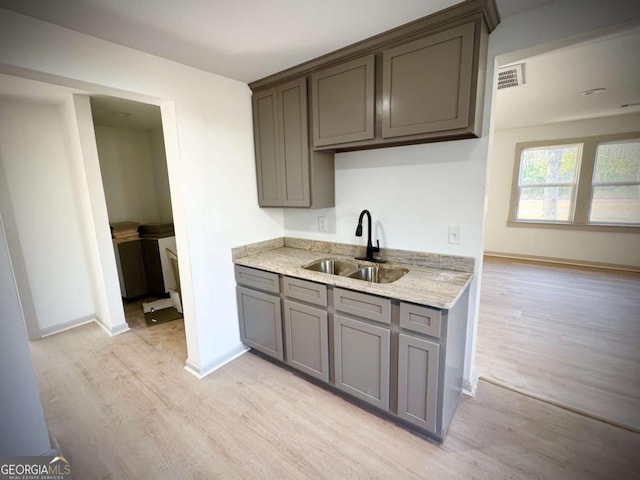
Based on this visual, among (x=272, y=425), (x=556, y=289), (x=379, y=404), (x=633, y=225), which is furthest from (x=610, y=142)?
(x=272, y=425)

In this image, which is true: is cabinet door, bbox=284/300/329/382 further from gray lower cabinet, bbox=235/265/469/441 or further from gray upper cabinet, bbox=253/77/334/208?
gray upper cabinet, bbox=253/77/334/208

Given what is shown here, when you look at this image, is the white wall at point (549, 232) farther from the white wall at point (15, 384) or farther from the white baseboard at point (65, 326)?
the white baseboard at point (65, 326)

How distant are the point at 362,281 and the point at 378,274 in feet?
1.45

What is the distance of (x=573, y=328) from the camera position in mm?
2861

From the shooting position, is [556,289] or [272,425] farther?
[556,289]

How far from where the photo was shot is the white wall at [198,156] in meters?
1.58

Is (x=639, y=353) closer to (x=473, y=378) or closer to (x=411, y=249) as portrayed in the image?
(x=473, y=378)

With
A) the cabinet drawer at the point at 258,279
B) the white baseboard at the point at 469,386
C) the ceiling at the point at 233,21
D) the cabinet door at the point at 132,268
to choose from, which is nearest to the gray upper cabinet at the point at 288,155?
the ceiling at the point at 233,21

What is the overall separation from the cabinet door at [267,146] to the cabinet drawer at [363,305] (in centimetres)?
105

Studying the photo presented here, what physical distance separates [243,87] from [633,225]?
6.17 metres

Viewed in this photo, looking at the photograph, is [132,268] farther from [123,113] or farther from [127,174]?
[123,113]

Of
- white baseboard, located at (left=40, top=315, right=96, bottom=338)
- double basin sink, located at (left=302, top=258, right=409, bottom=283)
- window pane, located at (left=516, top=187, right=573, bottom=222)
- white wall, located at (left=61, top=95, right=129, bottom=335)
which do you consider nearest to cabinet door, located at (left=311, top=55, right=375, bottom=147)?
double basin sink, located at (left=302, top=258, right=409, bottom=283)

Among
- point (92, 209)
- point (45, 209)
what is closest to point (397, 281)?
point (92, 209)

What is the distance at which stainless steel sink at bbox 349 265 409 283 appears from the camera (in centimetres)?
209
